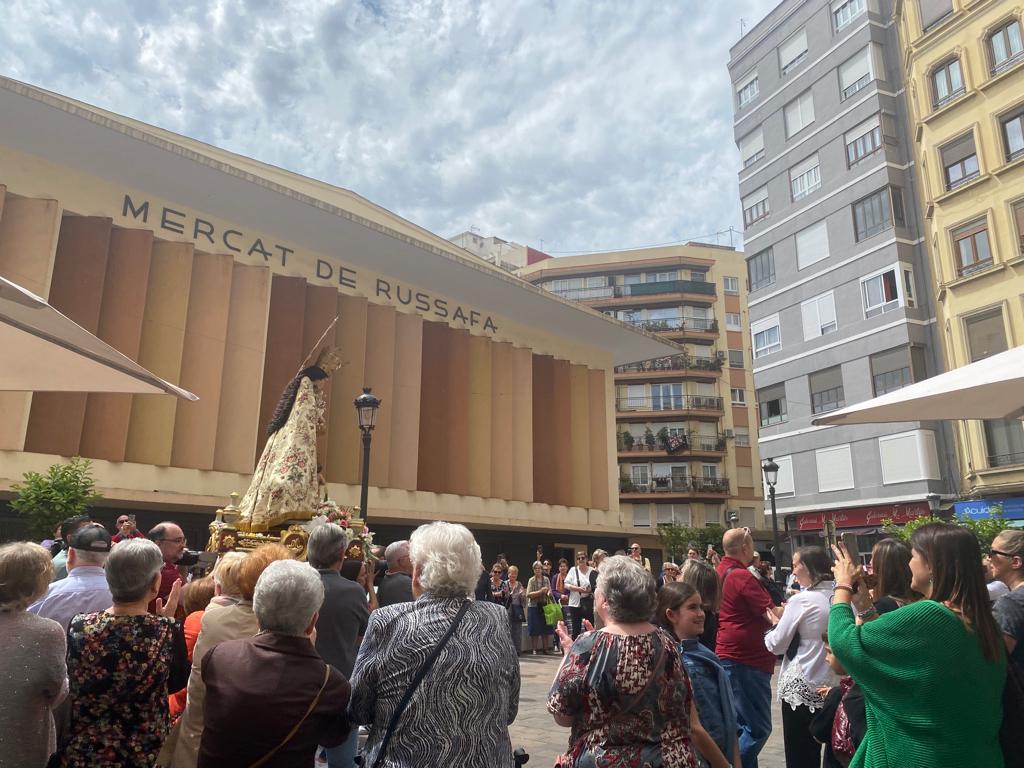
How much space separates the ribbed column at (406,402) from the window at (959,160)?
1734 cm

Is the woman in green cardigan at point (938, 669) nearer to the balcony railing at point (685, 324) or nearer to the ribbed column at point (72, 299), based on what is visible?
the ribbed column at point (72, 299)

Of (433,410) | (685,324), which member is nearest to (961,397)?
(433,410)

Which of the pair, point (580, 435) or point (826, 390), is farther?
point (826, 390)

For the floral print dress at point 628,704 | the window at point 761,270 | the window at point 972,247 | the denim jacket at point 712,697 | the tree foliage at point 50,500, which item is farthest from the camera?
the window at point 761,270

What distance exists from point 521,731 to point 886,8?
1240 inches

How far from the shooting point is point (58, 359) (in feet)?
16.3

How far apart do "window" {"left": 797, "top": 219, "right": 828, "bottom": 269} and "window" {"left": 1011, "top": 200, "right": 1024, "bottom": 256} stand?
7792 mm

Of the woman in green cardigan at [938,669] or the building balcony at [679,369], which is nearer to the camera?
the woman in green cardigan at [938,669]

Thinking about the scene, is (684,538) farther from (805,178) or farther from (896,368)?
(805,178)

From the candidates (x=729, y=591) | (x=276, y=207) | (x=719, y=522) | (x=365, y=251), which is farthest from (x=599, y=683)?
(x=719, y=522)

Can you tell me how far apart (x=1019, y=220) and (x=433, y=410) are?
1751 cm

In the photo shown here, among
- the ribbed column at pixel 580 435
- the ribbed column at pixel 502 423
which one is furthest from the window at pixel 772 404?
the ribbed column at pixel 502 423

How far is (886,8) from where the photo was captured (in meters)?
29.0

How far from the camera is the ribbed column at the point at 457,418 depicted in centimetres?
2206
